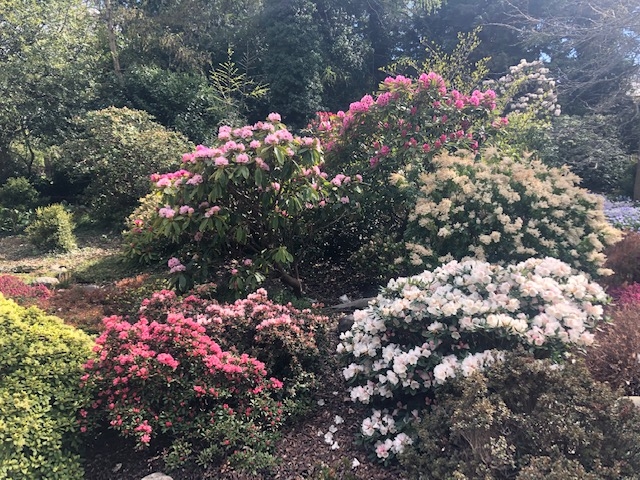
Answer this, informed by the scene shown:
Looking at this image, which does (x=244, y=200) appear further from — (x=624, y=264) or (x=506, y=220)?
(x=624, y=264)

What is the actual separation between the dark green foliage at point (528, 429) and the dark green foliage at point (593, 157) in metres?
7.90

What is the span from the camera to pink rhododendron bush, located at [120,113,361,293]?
3486 millimetres

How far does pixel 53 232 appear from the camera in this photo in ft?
22.4

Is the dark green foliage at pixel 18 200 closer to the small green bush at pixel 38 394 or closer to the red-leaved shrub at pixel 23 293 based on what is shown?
the red-leaved shrub at pixel 23 293

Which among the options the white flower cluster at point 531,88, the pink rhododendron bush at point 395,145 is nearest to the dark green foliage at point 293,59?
the white flower cluster at point 531,88

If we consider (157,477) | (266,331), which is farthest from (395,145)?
(157,477)

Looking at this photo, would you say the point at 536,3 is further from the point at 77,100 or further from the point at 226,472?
the point at 226,472

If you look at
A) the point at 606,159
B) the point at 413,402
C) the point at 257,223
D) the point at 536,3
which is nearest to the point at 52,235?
the point at 257,223

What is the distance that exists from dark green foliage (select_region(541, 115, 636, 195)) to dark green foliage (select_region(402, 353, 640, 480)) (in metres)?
7.90

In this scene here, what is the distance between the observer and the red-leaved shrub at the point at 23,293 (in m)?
3.92

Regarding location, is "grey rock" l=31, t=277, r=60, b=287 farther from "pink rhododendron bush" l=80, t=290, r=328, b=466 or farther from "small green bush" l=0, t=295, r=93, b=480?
"pink rhododendron bush" l=80, t=290, r=328, b=466

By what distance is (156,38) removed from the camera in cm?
1147

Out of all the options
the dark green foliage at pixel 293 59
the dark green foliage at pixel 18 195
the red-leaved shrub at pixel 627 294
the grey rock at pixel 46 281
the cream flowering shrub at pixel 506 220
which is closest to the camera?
the red-leaved shrub at pixel 627 294

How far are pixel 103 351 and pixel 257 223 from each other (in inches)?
69.3
